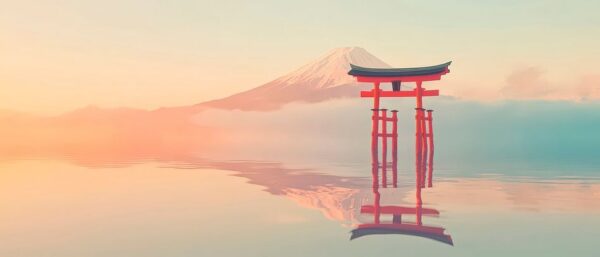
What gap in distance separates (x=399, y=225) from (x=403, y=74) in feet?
→ 54.0

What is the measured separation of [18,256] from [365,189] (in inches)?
294

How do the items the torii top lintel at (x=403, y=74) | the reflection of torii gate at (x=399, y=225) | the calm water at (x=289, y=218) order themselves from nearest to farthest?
the calm water at (x=289, y=218) → the reflection of torii gate at (x=399, y=225) → the torii top lintel at (x=403, y=74)

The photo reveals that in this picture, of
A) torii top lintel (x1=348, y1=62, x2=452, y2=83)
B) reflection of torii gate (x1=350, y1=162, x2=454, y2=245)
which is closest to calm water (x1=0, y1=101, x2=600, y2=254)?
reflection of torii gate (x1=350, y1=162, x2=454, y2=245)

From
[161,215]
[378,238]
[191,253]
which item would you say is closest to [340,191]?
[161,215]

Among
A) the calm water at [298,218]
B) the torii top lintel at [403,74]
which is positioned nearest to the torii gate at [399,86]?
the torii top lintel at [403,74]

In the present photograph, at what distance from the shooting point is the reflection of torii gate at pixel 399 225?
6.27 m

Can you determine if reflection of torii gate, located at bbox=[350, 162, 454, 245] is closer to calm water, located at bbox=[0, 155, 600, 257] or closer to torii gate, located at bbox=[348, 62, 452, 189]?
calm water, located at bbox=[0, 155, 600, 257]

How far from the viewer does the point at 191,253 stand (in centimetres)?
546

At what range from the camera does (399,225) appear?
22.7 ft

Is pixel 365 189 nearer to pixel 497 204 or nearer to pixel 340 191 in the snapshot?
pixel 340 191

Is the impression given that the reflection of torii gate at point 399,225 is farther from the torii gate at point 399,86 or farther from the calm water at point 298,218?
the torii gate at point 399,86

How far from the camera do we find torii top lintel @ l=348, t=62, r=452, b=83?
72.2 ft

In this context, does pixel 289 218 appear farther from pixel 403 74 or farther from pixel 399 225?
pixel 403 74

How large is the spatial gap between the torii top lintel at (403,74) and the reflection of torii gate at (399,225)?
14.0 m
